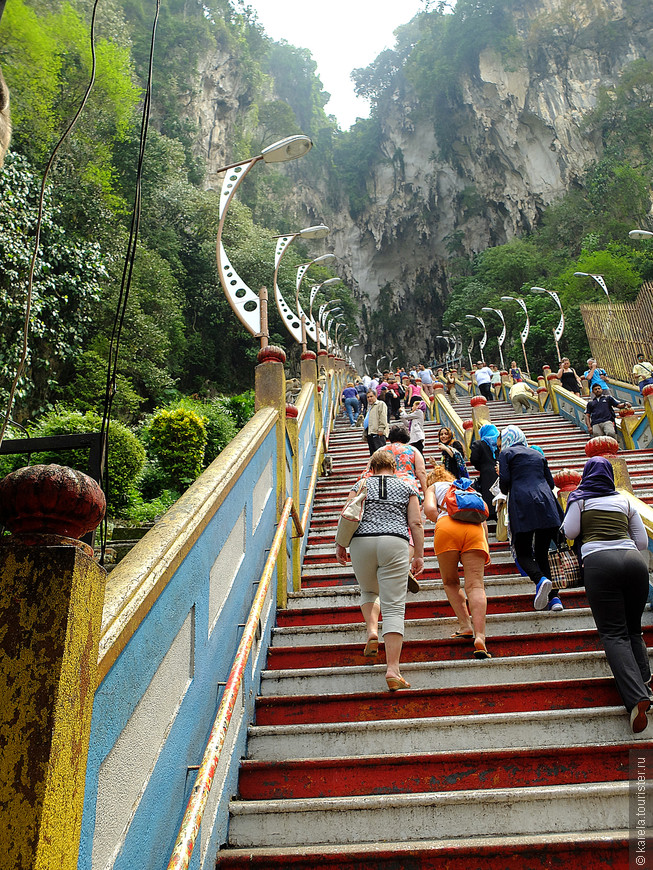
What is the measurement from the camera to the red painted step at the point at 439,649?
4.13 m

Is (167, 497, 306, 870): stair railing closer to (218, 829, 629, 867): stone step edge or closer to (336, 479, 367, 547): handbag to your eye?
(218, 829, 629, 867): stone step edge

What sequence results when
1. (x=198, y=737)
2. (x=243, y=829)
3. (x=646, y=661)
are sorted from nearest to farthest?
(x=198, y=737) < (x=243, y=829) < (x=646, y=661)

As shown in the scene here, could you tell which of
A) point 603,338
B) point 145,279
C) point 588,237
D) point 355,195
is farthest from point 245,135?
point 603,338

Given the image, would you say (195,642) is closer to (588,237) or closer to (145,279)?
(145,279)

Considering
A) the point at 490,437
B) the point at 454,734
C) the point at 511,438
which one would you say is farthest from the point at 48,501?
the point at 490,437

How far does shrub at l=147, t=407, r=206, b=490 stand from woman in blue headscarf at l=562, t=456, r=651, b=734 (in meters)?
7.54

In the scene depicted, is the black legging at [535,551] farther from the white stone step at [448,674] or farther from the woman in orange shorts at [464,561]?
the white stone step at [448,674]

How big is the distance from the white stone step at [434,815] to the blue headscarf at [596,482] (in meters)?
1.63

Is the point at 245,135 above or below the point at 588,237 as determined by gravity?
above

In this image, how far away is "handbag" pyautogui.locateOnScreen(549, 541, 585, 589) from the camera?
454cm

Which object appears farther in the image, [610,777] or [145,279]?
[145,279]

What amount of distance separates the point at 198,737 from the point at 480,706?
1.68m

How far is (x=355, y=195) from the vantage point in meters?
61.9

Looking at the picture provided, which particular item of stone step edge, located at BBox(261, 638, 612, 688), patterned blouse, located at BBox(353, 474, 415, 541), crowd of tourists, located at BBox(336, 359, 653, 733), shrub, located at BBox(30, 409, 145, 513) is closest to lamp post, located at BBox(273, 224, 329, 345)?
shrub, located at BBox(30, 409, 145, 513)
